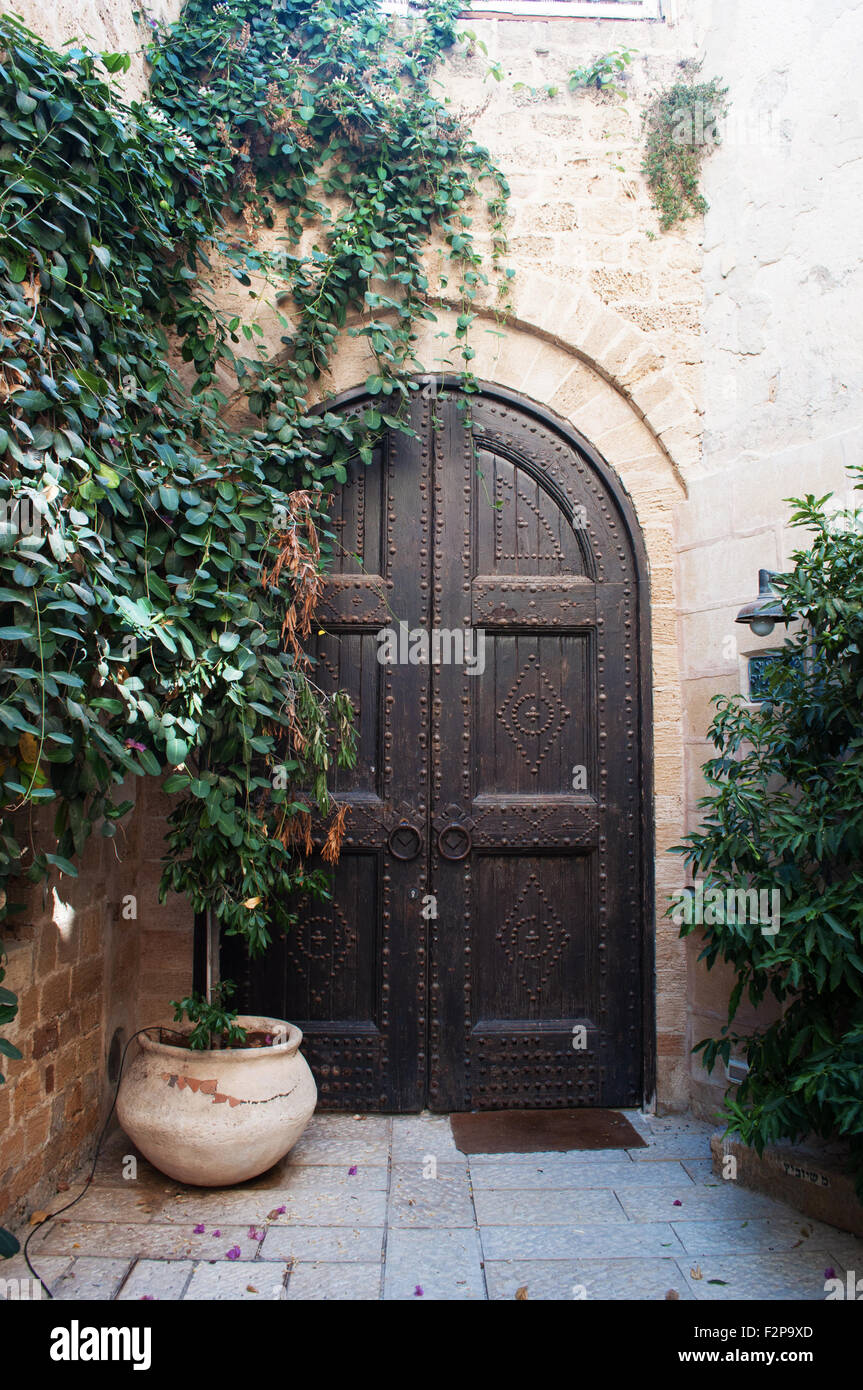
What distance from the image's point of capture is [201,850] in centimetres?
→ 290

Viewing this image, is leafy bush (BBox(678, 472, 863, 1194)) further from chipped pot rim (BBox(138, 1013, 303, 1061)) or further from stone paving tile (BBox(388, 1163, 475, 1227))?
chipped pot rim (BBox(138, 1013, 303, 1061))

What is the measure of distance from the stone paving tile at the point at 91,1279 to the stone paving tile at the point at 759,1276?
1.53 m

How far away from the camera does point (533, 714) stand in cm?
365

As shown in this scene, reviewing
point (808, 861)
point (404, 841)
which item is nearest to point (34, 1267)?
point (404, 841)

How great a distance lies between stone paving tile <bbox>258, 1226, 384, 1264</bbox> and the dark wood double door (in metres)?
0.86

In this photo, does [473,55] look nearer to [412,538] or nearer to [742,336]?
[742,336]

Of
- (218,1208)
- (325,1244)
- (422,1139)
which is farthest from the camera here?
(422,1139)

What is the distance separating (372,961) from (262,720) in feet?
3.92

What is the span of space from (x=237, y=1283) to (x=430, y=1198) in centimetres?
71

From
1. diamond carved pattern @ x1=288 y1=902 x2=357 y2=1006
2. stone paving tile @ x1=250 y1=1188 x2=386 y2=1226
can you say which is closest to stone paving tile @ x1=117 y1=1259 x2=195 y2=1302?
stone paving tile @ x1=250 y1=1188 x2=386 y2=1226

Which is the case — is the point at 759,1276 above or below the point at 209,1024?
below

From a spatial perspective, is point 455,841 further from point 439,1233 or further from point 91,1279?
point 91,1279

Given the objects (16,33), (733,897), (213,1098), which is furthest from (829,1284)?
(16,33)

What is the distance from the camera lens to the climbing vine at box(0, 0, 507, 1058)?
2248 mm
